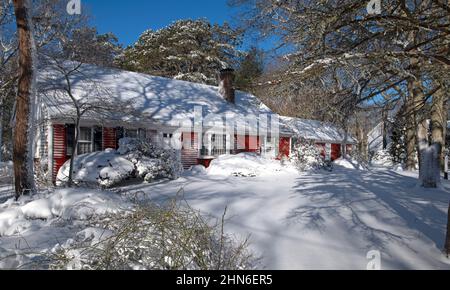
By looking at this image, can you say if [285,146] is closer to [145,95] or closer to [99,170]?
[145,95]

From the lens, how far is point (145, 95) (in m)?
17.8

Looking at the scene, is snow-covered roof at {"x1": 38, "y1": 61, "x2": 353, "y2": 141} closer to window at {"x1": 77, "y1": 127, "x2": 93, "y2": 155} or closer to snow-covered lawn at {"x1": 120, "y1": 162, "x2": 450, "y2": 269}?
window at {"x1": 77, "y1": 127, "x2": 93, "y2": 155}

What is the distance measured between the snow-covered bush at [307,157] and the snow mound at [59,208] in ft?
41.6

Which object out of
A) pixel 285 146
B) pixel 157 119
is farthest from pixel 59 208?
pixel 285 146

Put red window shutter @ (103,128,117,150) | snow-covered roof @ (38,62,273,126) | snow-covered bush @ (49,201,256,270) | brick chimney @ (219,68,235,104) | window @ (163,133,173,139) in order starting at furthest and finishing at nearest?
brick chimney @ (219,68,235,104) < window @ (163,133,173,139) < red window shutter @ (103,128,117,150) < snow-covered roof @ (38,62,273,126) < snow-covered bush @ (49,201,256,270)

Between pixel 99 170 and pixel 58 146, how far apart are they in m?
3.31

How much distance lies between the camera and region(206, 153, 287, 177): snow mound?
47.7ft

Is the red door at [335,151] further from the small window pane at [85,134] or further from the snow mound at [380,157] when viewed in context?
the small window pane at [85,134]

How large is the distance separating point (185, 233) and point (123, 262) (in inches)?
28.0

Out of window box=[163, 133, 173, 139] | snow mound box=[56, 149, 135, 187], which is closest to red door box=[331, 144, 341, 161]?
window box=[163, 133, 173, 139]

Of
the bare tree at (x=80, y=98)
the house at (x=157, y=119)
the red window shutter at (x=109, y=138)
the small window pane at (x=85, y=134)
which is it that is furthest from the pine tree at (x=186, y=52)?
the small window pane at (x=85, y=134)

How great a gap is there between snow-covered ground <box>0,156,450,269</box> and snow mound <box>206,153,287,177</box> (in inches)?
224
